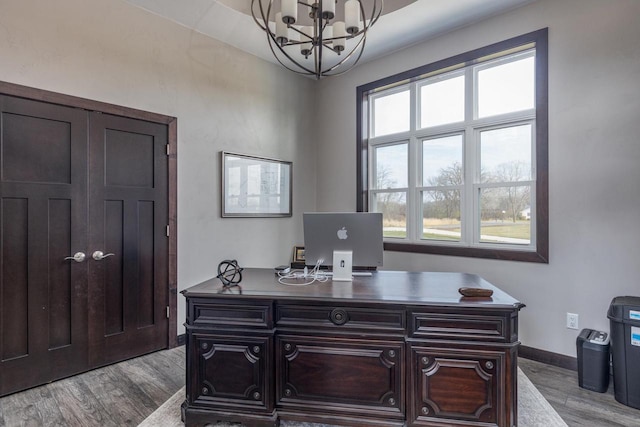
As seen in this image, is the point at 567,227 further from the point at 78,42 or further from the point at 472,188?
the point at 78,42

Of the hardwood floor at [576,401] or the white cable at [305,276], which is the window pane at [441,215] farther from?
the white cable at [305,276]

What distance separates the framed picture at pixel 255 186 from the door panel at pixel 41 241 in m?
1.36

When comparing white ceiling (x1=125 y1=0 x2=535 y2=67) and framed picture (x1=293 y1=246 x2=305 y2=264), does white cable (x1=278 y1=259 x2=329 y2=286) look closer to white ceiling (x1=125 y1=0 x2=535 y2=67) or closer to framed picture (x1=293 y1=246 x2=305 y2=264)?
framed picture (x1=293 y1=246 x2=305 y2=264)

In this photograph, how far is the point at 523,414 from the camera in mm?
2217

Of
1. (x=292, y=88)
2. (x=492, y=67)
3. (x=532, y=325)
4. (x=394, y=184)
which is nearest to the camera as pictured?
(x=532, y=325)

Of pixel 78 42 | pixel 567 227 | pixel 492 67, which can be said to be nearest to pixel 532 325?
pixel 567 227

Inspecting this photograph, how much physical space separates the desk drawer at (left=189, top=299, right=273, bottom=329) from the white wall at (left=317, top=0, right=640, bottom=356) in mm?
2377

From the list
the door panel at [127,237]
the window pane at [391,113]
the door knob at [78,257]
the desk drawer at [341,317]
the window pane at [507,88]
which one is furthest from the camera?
the window pane at [391,113]

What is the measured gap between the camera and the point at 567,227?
9.38 feet

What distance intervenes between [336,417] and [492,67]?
11.2 feet

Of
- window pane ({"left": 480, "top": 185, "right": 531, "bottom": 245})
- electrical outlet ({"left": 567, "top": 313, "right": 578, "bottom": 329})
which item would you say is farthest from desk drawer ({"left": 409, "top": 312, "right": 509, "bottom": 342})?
window pane ({"left": 480, "top": 185, "right": 531, "bottom": 245})

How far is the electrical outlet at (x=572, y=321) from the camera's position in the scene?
2826 millimetres

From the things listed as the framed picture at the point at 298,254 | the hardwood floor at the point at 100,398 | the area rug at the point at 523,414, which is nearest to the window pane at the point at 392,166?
the framed picture at the point at 298,254

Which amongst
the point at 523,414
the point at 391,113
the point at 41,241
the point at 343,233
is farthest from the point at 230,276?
the point at 391,113
